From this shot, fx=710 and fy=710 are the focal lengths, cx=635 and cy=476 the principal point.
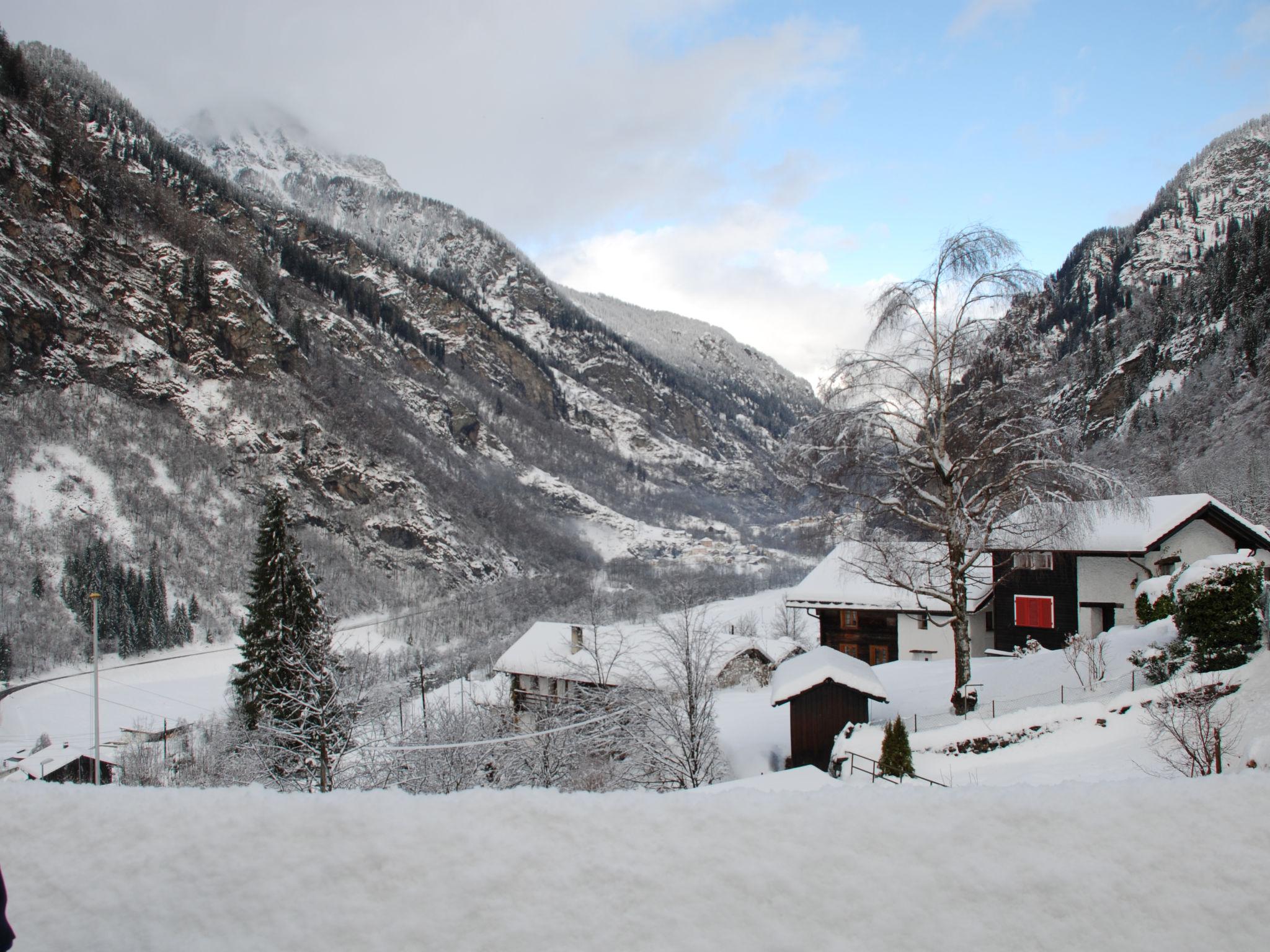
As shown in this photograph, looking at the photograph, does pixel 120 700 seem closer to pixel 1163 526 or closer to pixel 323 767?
pixel 323 767

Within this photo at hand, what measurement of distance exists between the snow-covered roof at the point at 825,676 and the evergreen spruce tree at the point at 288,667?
13.1 metres

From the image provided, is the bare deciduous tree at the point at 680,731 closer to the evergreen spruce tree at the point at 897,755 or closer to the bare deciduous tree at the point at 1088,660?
the evergreen spruce tree at the point at 897,755

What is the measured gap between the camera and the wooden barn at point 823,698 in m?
13.1

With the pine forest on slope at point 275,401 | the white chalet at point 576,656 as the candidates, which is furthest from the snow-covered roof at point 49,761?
the pine forest on slope at point 275,401

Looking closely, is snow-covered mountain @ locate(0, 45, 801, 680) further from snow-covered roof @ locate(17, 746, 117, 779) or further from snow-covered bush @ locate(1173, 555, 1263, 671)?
snow-covered bush @ locate(1173, 555, 1263, 671)

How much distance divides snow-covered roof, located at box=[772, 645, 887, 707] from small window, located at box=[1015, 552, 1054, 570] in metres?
8.44

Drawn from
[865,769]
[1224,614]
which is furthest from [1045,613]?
[865,769]

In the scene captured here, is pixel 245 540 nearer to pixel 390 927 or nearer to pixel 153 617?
pixel 153 617

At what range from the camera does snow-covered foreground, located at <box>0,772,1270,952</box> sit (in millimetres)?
3051

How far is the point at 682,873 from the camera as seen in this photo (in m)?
3.29

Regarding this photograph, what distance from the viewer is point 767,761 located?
58.5ft

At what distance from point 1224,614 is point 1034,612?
11.9 meters

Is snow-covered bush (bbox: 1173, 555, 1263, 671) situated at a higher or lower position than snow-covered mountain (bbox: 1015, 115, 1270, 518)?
lower

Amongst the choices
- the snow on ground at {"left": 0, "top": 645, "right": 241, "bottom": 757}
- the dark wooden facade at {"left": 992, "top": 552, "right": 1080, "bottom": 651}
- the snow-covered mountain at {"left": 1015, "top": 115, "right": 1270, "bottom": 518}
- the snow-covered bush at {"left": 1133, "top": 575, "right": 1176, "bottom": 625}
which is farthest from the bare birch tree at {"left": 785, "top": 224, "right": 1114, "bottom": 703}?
the snow-covered mountain at {"left": 1015, "top": 115, "right": 1270, "bottom": 518}
